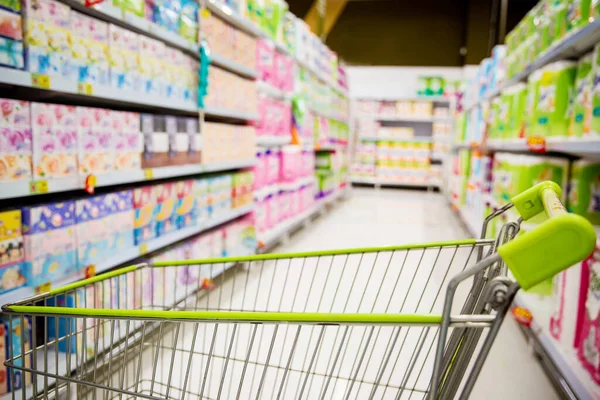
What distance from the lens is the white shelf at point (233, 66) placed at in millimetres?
2870

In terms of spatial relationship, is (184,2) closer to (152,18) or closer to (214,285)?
(152,18)

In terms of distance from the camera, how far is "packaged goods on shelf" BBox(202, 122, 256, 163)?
2.83 m

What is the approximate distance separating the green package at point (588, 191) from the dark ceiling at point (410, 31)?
312 inches

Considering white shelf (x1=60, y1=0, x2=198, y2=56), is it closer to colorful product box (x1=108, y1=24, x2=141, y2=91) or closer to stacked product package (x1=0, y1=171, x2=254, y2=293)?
colorful product box (x1=108, y1=24, x2=141, y2=91)

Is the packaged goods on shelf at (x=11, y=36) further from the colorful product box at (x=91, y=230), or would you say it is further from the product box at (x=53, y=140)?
the colorful product box at (x=91, y=230)

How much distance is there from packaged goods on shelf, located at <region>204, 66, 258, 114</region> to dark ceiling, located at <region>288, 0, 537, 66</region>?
6.95 m

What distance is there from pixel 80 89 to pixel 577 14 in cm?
212

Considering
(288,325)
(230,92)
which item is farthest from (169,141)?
(288,325)

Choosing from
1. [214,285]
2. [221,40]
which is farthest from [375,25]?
[214,285]

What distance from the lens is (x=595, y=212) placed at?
209 cm

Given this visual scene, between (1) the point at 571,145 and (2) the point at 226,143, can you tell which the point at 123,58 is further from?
(1) the point at 571,145

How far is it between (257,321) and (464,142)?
5.80 meters

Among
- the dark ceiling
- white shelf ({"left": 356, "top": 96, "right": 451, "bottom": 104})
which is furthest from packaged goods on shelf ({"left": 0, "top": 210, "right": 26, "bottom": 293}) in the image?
the dark ceiling

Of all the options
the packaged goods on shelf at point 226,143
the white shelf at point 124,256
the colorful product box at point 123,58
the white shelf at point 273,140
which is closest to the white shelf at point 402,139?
the white shelf at point 273,140
